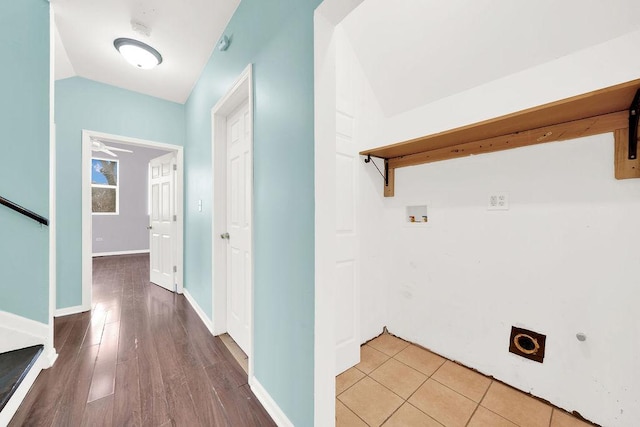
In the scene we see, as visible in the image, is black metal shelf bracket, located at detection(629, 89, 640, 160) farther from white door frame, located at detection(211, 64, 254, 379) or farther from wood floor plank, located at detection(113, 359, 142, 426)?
wood floor plank, located at detection(113, 359, 142, 426)

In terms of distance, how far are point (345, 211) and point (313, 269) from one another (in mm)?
902

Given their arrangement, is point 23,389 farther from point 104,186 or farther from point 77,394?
point 104,186

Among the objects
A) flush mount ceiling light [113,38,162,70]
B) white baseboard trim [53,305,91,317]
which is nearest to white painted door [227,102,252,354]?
flush mount ceiling light [113,38,162,70]

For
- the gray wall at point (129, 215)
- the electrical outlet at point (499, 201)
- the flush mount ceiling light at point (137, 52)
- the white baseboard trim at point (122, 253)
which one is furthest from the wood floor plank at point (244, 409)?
the white baseboard trim at point (122, 253)

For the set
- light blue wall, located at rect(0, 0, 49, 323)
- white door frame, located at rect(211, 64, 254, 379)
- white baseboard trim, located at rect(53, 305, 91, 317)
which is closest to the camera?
light blue wall, located at rect(0, 0, 49, 323)

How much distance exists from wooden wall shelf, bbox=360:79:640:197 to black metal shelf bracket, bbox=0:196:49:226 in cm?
267

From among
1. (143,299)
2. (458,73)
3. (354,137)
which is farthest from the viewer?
(143,299)

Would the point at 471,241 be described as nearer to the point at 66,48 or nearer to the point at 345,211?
the point at 345,211

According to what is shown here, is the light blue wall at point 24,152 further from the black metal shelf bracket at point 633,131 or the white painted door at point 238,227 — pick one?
the black metal shelf bracket at point 633,131

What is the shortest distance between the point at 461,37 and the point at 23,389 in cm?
362

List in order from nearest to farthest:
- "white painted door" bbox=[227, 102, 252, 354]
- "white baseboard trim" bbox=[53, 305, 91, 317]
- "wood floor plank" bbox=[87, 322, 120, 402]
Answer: "wood floor plank" bbox=[87, 322, 120, 402]
"white painted door" bbox=[227, 102, 252, 354]
"white baseboard trim" bbox=[53, 305, 91, 317]

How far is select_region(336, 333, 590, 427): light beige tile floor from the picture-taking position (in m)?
1.39

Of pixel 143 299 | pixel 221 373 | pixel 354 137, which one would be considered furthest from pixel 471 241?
pixel 143 299

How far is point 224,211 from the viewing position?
7.96 ft
